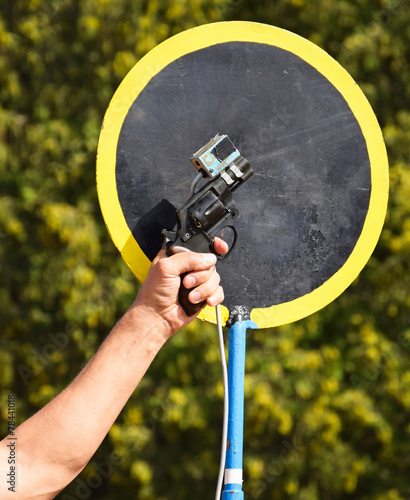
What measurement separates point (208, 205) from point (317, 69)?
1.54ft

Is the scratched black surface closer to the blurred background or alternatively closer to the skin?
the skin

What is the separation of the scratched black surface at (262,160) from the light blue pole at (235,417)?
9 centimetres

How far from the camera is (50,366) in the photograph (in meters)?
3.38

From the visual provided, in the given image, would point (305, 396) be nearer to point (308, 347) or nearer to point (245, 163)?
point (308, 347)

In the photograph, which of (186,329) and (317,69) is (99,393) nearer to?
(317,69)

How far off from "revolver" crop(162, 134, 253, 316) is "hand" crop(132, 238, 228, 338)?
0.06 ft

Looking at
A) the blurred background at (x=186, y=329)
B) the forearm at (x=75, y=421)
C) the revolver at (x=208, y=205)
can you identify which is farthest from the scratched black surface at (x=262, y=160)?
the blurred background at (x=186, y=329)

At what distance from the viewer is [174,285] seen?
3.83ft

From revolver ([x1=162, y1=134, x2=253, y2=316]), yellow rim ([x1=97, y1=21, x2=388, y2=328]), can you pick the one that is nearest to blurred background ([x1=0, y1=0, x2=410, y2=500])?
yellow rim ([x1=97, y1=21, x2=388, y2=328])

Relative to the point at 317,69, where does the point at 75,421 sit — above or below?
below

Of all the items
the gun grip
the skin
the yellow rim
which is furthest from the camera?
the yellow rim

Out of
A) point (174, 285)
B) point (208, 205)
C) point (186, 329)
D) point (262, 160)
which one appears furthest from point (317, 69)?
point (186, 329)

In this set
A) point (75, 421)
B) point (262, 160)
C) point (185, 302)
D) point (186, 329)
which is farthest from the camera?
point (186, 329)

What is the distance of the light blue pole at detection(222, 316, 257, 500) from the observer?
1.28 metres
